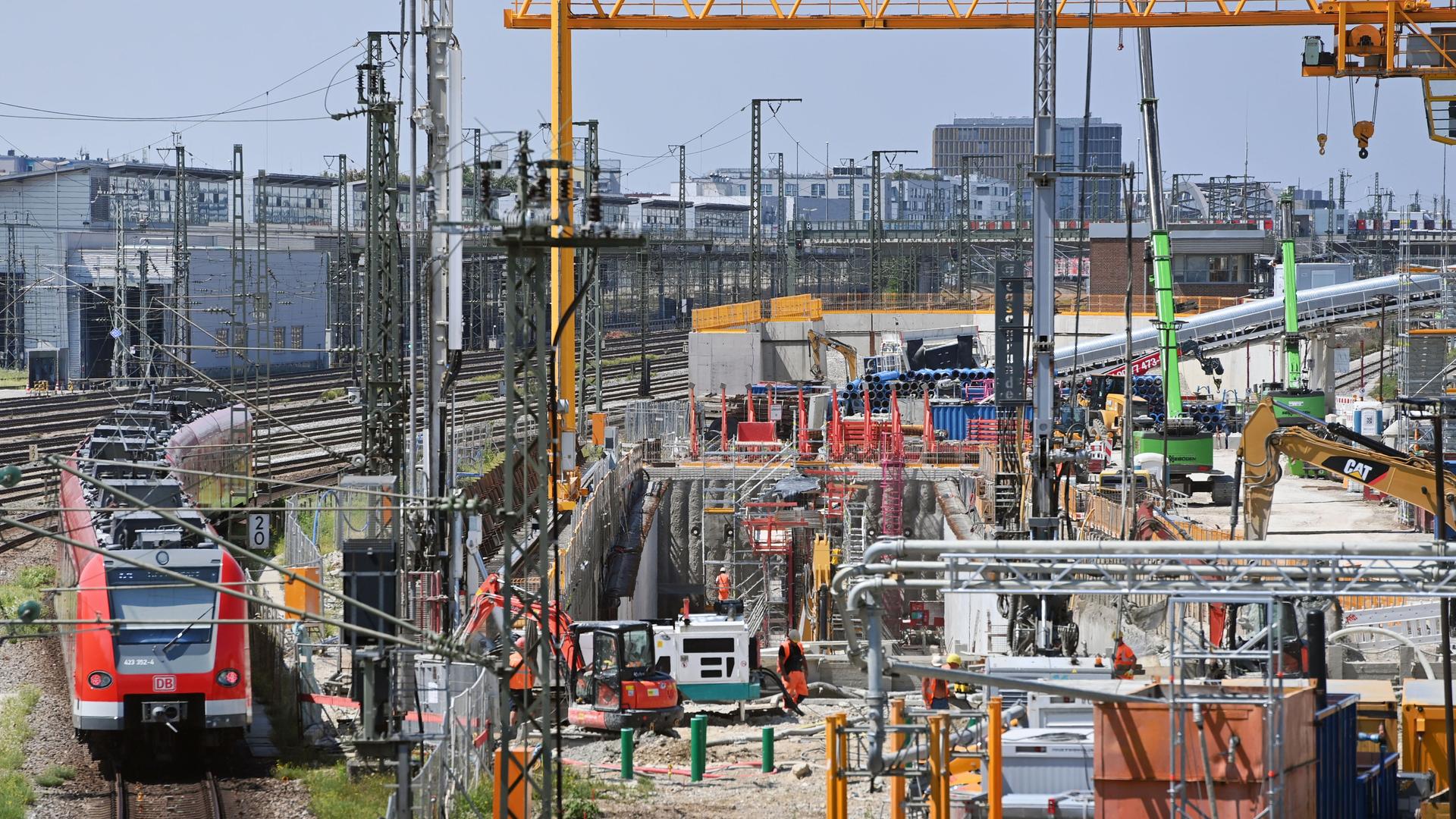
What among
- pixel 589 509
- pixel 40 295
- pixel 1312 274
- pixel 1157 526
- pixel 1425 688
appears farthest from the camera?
pixel 1312 274

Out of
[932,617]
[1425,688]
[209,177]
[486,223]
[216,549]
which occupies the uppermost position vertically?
[209,177]

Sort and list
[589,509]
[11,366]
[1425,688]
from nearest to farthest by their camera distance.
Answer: [1425,688] < [589,509] < [11,366]

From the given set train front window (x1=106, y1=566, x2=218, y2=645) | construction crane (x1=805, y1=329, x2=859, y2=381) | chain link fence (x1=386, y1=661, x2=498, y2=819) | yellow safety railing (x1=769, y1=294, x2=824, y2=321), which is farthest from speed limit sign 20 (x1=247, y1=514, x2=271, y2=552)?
yellow safety railing (x1=769, y1=294, x2=824, y2=321)

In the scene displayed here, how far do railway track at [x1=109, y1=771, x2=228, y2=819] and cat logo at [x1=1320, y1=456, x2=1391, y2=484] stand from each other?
1631cm

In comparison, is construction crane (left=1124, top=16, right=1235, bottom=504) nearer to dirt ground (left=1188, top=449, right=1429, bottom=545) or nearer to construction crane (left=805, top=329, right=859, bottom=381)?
dirt ground (left=1188, top=449, right=1429, bottom=545)

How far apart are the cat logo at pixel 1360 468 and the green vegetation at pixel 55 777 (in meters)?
17.4

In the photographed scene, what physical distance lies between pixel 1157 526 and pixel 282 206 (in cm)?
7555

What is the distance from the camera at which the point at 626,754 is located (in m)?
18.0

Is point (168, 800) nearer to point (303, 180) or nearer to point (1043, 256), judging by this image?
point (1043, 256)

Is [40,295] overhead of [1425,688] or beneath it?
overhead

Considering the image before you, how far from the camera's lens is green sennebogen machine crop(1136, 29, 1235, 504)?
3678cm

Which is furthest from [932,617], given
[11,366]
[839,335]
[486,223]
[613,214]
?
[613,214]

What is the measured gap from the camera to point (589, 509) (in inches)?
1209

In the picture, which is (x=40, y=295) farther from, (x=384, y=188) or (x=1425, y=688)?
(x=1425, y=688)
